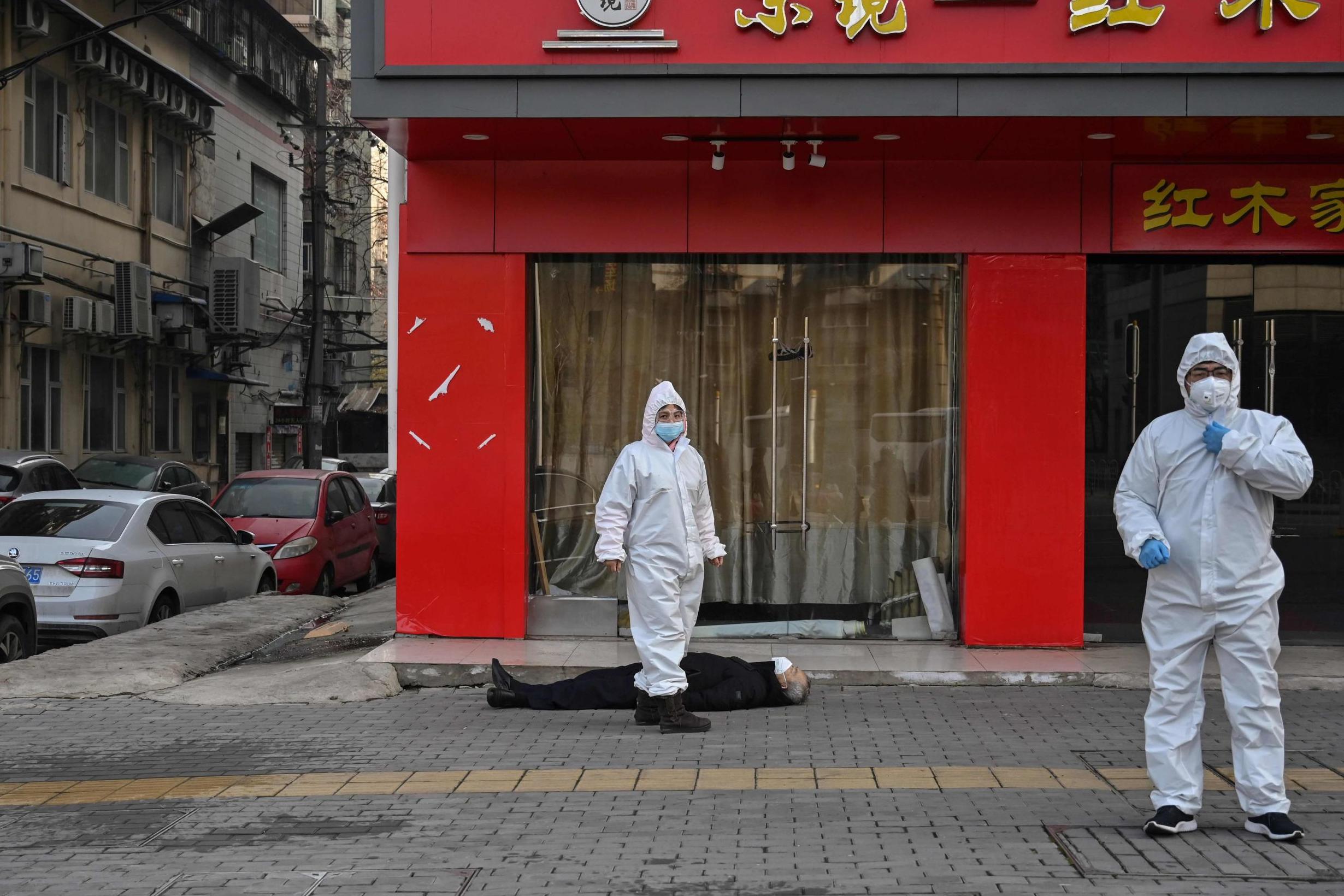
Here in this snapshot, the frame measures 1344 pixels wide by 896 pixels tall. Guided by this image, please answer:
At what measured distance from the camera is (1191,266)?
10273 mm

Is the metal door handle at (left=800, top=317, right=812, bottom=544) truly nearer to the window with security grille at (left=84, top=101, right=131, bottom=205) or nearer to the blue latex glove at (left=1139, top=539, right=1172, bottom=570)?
the blue latex glove at (left=1139, top=539, right=1172, bottom=570)

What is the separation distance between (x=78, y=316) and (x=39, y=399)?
1535 mm

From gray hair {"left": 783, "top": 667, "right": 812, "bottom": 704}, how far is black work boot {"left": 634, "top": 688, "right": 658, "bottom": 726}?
95cm

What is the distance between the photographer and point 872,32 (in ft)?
29.6

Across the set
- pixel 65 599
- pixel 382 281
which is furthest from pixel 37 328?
pixel 382 281

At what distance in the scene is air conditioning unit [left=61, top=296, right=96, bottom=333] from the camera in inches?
913

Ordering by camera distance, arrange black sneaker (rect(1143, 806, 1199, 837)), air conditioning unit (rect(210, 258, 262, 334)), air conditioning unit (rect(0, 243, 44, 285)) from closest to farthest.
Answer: black sneaker (rect(1143, 806, 1199, 837)) < air conditioning unit (rect(0, 243, 44, 285)) < air conditioning unit (rect(210, 258, 262, 334))

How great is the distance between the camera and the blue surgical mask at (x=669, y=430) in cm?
789

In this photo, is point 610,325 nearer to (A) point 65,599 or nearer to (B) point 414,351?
(B) point 414,351

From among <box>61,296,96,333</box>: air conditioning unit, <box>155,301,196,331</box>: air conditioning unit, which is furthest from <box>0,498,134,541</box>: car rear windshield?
<box>155,301,196,331</box>: air conditioning unit

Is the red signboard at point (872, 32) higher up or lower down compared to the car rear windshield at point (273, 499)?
higher up

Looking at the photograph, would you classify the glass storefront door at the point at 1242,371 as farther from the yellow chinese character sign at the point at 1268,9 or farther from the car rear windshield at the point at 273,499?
the car rear windshield at the point at 273,499

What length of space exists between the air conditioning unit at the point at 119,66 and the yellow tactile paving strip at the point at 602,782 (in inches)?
833

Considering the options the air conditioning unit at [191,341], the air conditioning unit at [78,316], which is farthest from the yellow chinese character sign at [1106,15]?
the air conditioning unit at [191,341]
